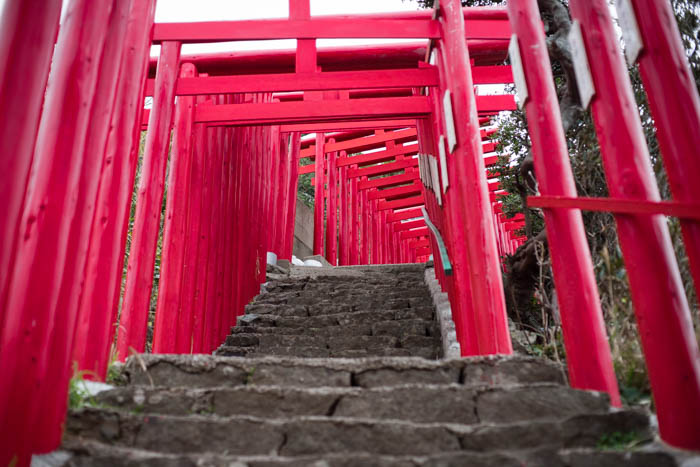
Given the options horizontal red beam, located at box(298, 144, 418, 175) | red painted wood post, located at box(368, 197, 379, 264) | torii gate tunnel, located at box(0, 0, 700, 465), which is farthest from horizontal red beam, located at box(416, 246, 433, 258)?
torii gate tunnel, located at box(0, 0, 700, 465)

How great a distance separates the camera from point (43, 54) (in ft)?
7.13

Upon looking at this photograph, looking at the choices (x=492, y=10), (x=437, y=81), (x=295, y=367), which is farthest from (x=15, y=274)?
(x=492, y=10)

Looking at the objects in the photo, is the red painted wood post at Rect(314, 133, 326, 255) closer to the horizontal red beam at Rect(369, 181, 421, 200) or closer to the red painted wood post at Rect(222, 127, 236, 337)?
the horizontal red beam at Rect(369, 181, 421, 200)

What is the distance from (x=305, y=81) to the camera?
5.54 m

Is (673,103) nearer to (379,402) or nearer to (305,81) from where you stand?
(379,402)

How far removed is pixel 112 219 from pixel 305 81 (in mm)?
2692

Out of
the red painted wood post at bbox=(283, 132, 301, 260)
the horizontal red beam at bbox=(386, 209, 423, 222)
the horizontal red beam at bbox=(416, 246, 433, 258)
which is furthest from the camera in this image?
the horizontal red beam at bbox=(416, 246, 433, 258)

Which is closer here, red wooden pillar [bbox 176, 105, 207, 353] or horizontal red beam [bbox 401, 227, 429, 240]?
red wooden pillar [bbox 176, 105, 207, 353]

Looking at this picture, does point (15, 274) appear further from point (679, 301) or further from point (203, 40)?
point (203, 40)

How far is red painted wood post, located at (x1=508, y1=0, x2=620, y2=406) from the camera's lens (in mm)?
2707

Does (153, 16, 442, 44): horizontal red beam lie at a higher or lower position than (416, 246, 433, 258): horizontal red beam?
lower

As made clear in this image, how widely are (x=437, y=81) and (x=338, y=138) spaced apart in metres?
7.42

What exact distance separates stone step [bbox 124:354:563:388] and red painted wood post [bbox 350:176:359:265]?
33.6 feet

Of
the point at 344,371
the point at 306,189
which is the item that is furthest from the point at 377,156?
the point at 344,371
